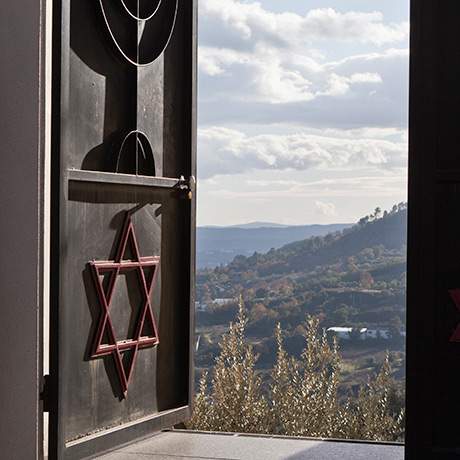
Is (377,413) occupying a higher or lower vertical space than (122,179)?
lower

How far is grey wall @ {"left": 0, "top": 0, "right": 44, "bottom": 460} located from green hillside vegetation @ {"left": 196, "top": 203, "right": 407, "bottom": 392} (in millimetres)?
2371

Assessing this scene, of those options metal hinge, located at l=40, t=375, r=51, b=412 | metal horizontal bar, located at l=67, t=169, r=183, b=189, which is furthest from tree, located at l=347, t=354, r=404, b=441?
metal hinge, located at l=40, t=375, r=51, b=412

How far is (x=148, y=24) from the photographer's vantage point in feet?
13.7

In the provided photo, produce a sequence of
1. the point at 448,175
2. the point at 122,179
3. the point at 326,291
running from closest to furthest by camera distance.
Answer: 1. the point at 448,175
2. the point at 122,179
3. the point at 326,291

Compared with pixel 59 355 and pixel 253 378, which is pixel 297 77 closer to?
pixel 253 378

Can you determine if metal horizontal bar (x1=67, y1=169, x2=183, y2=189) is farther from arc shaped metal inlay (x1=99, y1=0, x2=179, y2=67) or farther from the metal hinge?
the metal hinge

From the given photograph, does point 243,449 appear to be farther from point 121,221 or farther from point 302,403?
point 121,221

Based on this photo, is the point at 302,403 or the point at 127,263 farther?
the point at 302,403

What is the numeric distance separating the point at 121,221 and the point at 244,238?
2.76 metres

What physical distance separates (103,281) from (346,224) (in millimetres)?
2963

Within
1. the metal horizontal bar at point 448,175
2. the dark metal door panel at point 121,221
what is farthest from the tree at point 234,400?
the metal horizontal bar at point 448,175

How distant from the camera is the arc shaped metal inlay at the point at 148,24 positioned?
3864 mm

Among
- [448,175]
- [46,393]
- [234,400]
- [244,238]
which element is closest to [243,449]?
[234,400]

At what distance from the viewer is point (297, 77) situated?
7.38 meters
